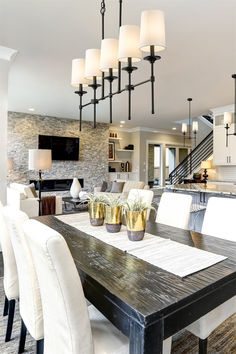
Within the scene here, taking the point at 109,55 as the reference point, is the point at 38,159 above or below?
below

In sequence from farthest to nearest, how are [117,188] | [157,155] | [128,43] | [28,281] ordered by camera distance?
[157,155]
[117,188]
[128,43]
[28,281]

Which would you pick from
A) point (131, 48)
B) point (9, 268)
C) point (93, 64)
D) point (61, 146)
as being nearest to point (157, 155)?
point (61, 146)

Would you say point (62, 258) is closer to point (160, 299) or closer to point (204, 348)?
point (160, 299)

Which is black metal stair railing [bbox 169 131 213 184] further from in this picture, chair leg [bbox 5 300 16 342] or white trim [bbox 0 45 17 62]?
chair leg [bbox 5 300 16 342]

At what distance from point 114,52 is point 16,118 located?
6391 mm

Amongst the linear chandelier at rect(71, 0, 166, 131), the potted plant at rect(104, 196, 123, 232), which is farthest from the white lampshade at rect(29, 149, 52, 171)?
the potted plant at rect(104, 196, 123, 232)

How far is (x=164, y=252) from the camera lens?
1.41m

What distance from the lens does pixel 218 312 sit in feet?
4.49

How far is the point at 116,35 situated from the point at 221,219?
2516mm

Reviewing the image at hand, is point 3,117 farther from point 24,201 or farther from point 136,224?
point 136,224

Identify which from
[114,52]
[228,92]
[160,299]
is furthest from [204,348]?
[228,92]

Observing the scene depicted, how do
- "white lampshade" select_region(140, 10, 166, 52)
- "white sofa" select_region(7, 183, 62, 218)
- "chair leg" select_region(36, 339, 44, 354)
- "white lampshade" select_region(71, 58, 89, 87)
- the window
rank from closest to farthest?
"chair leg" select_region(36, 339, 44, 354) < "white lampshade" select_region(140, 10, 166, 52) < "white lampshade" select_region(71, 58, 89, 87) < "white sofa" select_region(7, 183, 62, 218) < the window

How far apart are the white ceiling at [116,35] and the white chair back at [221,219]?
1.97 meters

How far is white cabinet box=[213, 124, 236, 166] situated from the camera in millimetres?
6102
